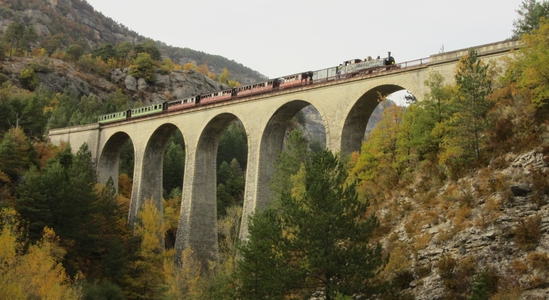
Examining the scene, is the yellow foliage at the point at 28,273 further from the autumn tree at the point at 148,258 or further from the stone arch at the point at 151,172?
the stone arch at the point at 151,172

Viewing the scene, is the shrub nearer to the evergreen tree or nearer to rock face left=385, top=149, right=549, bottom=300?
rock face left=385, top=149, right=549, bottom=300

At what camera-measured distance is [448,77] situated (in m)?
32.3

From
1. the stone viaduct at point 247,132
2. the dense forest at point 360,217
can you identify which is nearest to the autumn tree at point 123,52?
the stone viaduct at point 247,132

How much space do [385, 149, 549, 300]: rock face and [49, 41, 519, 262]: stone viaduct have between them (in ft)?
30.1

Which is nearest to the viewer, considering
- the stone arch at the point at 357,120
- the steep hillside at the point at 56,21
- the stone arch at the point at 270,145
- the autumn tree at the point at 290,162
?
the autumn tree at the point at 290,162

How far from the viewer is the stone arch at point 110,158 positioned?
61416 mm

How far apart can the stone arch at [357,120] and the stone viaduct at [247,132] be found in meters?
0.07

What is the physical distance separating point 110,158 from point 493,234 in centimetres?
4949

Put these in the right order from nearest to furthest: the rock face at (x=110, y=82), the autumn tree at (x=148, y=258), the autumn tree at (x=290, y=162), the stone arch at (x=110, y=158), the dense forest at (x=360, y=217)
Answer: the dense forest at (x=360, y=217) < the autumn tree at (x=290, y=162) < the autumn tree at (x=148, y=258) < the stone arch at (x=110, y=158) < the rock face at (x=110, y=82)

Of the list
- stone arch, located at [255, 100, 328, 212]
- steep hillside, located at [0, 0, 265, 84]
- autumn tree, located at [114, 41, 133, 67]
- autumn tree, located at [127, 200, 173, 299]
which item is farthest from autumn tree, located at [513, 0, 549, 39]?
steep hillside, located at [0, 0, 265, 84]

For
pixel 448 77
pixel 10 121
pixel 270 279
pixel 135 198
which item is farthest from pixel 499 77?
pixel 10 121

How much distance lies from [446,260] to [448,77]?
45.2 feet

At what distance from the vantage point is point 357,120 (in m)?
37.5

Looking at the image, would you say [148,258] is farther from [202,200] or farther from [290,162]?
[290,162]
